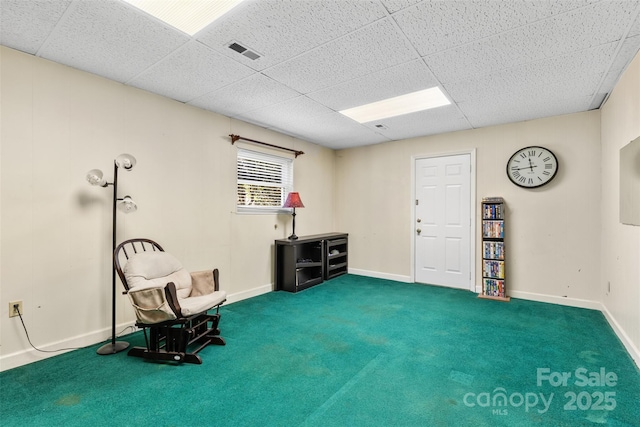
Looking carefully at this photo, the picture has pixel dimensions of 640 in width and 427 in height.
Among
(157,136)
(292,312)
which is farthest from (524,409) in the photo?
(157,136)

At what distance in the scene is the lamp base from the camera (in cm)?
243

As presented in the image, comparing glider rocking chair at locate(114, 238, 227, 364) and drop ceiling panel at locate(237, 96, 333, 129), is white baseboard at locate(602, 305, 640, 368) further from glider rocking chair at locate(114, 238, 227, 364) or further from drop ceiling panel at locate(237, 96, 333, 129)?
drop ceiling panel at locate(237, 96, 333, 129)

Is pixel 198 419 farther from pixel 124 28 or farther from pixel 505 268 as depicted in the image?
pixel 505 268

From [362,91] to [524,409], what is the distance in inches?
111

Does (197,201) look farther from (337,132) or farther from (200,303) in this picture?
(337,132)

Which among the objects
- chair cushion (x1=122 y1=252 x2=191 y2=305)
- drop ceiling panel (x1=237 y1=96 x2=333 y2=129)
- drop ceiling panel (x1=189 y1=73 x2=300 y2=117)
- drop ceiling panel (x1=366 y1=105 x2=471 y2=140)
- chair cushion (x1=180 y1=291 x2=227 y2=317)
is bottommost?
chair cushion (x1=180 y1=291 x2=227 y2=317)

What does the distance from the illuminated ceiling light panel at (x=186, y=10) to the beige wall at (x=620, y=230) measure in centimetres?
306

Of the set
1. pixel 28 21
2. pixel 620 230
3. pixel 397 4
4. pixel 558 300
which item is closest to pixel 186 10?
pixel 28 21

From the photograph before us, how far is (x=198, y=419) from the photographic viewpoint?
1.66 metres

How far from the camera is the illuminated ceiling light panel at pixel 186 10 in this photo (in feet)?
5.82

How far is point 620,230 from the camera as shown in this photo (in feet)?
9.02

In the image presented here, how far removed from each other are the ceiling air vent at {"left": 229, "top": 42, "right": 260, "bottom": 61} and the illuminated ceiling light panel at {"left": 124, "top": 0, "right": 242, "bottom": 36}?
0.26 metres

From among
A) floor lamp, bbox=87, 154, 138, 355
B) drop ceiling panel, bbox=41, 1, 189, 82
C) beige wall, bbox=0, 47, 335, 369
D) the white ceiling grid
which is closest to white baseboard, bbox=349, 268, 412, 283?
beige wall, bbox=0, 47, 335, 369

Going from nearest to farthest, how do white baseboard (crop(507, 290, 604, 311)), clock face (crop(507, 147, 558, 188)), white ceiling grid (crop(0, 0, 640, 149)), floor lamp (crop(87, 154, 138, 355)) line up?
white ceiling grid (crop(0, 0, 640, 149)) → floor lamp (crop(87, 154, 138, 355)) → white baseboard (crop(507, 290, 604, 311)) → clock face (crop(507, 147, 558, 188))
